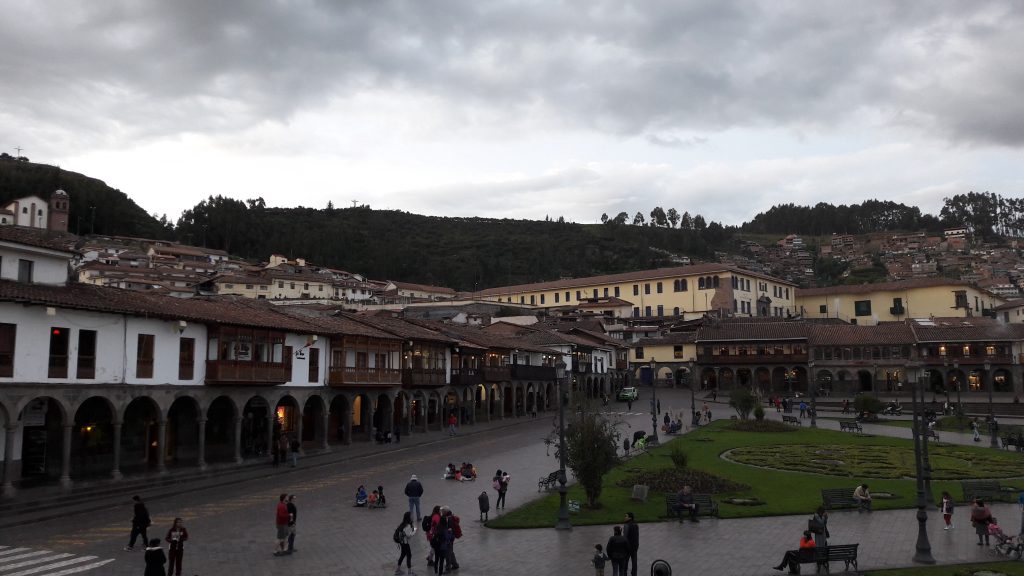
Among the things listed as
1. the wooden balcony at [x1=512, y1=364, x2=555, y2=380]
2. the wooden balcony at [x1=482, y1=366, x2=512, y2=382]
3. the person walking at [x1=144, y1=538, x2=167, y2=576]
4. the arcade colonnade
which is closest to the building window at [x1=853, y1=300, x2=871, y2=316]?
the wooden balcony at [x1=512, y1=364, x2=555, y2=380]

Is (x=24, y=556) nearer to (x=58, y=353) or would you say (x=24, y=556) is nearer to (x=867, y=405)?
(x=58, y=353)

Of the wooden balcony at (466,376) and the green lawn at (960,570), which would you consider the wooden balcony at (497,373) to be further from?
the green lawn at (960,570)

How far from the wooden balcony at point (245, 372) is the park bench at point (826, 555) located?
25.9 metres

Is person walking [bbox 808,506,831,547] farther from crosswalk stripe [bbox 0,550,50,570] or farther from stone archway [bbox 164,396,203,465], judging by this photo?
stone archway [bbox 164,396,203,465]

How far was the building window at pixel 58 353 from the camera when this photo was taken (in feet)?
89.9

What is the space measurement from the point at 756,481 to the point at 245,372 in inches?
897

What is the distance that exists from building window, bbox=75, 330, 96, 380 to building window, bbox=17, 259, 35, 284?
292 centimetres

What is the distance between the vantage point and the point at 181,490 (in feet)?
96.1

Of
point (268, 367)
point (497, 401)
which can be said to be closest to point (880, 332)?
point (497, 401)

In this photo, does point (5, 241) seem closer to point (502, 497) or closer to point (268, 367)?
point (268, 367)

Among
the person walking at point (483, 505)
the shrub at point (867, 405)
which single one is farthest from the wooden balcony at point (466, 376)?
the person walking at point (483, 505)

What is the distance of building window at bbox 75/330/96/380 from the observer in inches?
1118

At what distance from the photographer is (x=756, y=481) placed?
96.3 feet

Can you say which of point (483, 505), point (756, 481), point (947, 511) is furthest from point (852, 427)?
point (483, 505)
